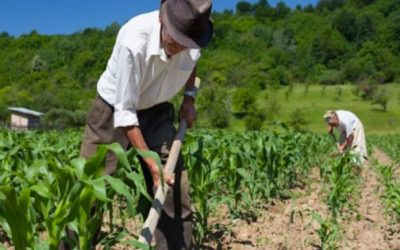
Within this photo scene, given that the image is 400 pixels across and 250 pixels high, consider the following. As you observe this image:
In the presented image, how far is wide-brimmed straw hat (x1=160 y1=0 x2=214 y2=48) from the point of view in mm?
2807

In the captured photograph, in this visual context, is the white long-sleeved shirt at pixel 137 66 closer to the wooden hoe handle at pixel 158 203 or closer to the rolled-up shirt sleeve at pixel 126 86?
the rolled-up shirt sleeve at pixel 126 86

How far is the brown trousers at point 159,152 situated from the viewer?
3.33m

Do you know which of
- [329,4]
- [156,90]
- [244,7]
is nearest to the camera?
[156,90]

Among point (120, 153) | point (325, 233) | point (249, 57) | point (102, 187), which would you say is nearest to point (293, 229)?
point (325, 233)

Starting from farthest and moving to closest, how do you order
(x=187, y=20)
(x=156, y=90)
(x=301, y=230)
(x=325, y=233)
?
(x=301, y=230) < (x=325, y=233) < (x=156, y=90) < (x=187, y=20)

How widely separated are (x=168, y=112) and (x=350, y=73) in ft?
290

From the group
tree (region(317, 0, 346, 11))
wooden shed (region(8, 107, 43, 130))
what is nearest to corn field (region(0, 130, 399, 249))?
wooden shed (region(8, 107, 43, 130))

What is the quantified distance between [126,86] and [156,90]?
36 cm

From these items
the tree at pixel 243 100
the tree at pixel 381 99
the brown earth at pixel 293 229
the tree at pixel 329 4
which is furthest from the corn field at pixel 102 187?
the tree at pixel 329 4

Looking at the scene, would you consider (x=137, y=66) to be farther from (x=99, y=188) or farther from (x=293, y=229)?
(x=293, y=229)

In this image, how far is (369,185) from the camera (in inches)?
343

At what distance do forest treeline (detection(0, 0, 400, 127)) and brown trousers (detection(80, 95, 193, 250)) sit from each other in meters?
67.7

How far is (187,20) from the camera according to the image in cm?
281

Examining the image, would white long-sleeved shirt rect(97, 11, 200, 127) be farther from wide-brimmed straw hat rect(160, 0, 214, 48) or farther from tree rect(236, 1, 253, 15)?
tree rect(236, 1, 253, 15)
